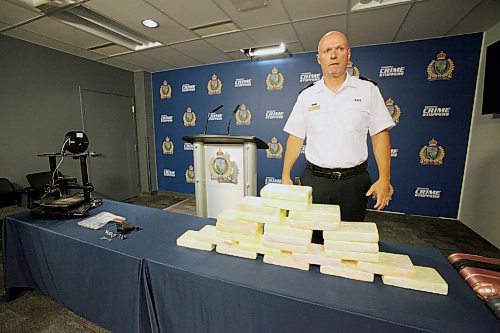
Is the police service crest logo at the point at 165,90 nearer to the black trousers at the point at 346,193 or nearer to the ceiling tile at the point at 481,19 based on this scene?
the black trousers at the point at 346,193

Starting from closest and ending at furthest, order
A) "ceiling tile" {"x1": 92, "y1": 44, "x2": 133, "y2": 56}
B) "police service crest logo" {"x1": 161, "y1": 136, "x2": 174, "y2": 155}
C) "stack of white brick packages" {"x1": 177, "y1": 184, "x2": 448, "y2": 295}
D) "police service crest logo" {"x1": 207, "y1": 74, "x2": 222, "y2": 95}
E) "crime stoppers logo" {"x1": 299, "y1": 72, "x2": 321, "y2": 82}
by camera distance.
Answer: "stack of white brick packages" {"x1": 177, "y1": 184, "x2": 448, "y2": 295} → "ceiling tile" {"x1": 92, "y1": 44, "x2": 133, "y2": 56} → "crime stoppers logo" {"x1": 299, "y1": 72, "x2": 321, "y2": 82} → "police service crest logo" {"x1": 207, "y1": 74, "x2": 222, "y2": 95} → "police service crest logo" {"x1": 161, "y1": 136, "x2": 174, "y2": 155}

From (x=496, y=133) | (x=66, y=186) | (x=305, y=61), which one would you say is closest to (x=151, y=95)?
(x=305, y=61)

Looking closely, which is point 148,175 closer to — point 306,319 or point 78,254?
point 78,254

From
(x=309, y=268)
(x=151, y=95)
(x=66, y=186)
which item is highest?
(x=151, y=95)

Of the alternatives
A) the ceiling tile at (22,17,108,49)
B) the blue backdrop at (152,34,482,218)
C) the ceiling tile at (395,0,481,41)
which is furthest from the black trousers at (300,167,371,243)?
the ceiling tile at (22,17,108,49)

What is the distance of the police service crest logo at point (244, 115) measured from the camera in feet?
15.2

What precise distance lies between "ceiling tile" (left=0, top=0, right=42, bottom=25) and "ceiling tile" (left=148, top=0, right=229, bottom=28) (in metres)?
1.48

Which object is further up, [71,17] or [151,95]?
[71,17]

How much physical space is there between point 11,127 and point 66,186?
2.51m

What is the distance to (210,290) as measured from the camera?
93cm

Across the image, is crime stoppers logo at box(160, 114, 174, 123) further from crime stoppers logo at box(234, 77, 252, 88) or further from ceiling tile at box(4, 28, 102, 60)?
crime stoppers logo at box(234, 77, 252, 88)

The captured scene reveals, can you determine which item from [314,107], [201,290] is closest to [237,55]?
[314,107]

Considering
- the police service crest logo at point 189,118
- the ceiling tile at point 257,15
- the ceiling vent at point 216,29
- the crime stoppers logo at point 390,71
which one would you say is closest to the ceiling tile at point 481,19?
the crime stoppers logo at point 390,71

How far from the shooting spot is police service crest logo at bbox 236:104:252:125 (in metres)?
4.62
